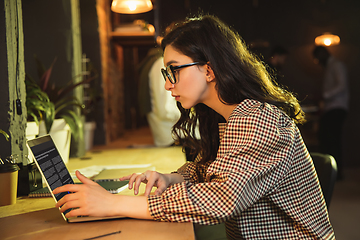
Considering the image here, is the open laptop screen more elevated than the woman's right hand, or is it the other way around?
the open laptop screen

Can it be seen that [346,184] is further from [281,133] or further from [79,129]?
[281,133]

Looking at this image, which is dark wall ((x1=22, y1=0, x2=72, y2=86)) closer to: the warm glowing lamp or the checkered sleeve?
the checkered sleeve

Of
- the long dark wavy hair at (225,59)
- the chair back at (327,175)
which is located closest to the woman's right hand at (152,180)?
the long dark wavy hair at (225,59)

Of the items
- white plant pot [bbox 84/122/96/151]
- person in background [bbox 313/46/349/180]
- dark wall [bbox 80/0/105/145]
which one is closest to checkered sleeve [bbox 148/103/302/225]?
white plant pot [bbox 84/122/96/151]

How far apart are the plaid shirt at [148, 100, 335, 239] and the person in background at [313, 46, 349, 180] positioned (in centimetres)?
374

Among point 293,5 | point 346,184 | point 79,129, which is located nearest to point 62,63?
point 79,129

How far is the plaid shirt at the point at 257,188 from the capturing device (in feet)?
2.74

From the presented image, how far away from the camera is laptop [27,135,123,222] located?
0.93m

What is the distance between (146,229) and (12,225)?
394 millimetres

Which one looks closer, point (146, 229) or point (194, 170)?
point (146, 229)

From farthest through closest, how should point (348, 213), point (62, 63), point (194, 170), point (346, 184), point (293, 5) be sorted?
1. point (293, 5)
2. point (346, 184)
3. point (348, 213)
4. point (62, 63)
5. point (194, 170)

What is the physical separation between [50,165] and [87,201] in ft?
0.74

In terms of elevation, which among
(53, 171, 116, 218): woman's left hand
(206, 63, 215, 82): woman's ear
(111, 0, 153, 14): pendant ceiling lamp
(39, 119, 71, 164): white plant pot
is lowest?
(39, 119, 71, 164): white plant pot

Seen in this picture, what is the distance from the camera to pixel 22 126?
1410mm
